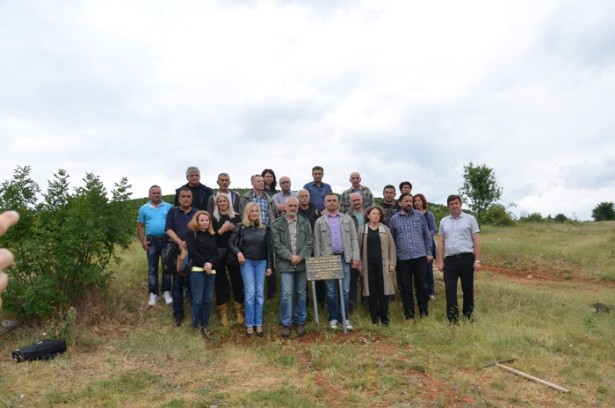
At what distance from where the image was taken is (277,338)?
6.99 meters

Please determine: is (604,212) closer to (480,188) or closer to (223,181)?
(480,188)

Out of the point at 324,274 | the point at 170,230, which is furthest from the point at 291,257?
the point at 170,230

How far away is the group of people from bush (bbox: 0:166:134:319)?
1.91 ft

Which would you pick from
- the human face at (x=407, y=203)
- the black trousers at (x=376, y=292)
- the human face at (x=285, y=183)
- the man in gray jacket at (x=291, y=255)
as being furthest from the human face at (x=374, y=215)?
the human face at (x=285, y=183)

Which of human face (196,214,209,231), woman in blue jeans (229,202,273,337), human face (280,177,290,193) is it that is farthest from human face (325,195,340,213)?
human face (196,214,209,231)

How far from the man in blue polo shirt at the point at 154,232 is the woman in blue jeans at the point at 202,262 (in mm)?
1069

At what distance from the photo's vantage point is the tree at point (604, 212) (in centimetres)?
3653

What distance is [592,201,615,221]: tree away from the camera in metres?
36.5

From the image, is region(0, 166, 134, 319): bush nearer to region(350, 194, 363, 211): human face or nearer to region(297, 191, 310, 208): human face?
region(297, 191, 310, 208): human face

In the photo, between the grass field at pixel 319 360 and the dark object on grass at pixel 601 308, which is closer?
the grass field at pixel 319 360

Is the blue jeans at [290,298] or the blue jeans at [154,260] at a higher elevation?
Answer: the blue jeans at [154,260]

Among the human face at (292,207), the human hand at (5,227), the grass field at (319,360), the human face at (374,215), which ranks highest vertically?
the human face at (292,207)

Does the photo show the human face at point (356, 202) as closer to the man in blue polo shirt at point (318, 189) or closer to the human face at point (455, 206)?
the man in blue polo shirt at point (318, 189)

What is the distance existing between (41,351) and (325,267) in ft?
12.8
